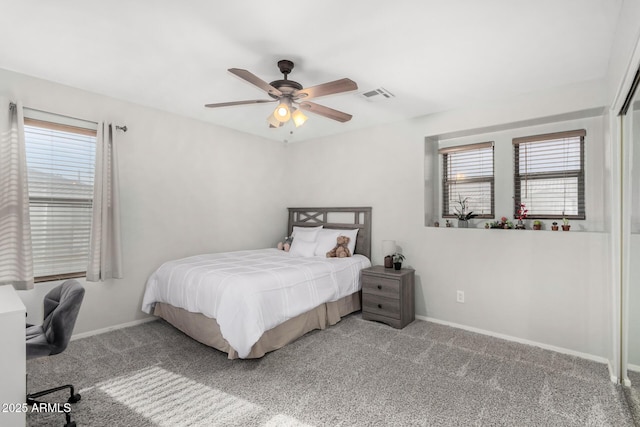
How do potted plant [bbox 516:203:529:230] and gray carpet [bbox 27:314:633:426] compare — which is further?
potted plant [bbox 516:203:529:230]

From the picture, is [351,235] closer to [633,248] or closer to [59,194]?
[633,248]

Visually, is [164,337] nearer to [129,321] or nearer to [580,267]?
[129,321]

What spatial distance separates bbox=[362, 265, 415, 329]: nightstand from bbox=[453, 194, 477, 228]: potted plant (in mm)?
818

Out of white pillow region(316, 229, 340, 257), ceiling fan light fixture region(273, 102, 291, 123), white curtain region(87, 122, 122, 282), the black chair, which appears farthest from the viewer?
white pillow region(316, 229, 340, 257)

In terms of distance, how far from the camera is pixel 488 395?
222 centimetres

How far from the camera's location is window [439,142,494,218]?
12.4 ft

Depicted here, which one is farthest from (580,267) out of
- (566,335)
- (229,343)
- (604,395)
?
(229,343)

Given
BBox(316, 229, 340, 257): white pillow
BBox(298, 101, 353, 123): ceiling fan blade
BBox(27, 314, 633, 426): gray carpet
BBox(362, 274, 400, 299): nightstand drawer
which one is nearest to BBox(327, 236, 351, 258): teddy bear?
BBox(316, 229, 340, 257): white pillow

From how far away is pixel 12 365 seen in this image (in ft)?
5.26

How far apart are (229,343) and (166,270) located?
1.31 metres

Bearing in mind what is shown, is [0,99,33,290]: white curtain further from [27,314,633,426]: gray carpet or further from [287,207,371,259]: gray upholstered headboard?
→ [287,207,371,259]: gray upholstered headboard

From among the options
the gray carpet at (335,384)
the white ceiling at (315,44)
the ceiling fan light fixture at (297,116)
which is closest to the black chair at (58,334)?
the gray carpet at (335,384)

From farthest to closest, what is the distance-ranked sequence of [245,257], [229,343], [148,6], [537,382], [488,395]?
[245,257] → [229,343] → [537,382] → [488,395] → [148,6]

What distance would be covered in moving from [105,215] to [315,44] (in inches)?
103
